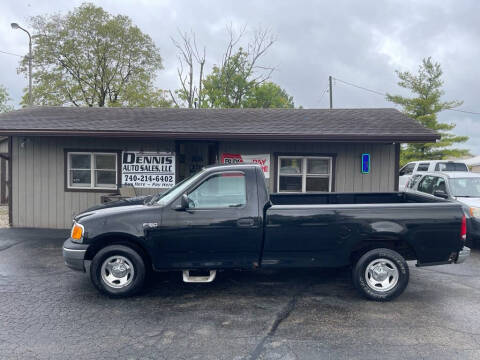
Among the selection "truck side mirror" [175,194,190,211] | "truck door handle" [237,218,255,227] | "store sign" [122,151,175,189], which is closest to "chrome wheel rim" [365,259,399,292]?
"truck door handle" [237,218,255,227]

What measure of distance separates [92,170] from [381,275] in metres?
8.25

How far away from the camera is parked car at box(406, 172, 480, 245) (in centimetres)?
808

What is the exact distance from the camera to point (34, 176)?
412 inches

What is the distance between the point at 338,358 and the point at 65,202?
9.03 meters

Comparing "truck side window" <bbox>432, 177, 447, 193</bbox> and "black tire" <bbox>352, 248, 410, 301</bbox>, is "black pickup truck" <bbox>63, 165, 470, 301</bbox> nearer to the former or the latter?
"black tire" <bbox>352, 248, 410, 301</bbox>

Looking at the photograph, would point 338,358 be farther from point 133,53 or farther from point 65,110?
point 133,53

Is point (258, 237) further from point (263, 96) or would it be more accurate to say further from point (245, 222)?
point (263, 96)

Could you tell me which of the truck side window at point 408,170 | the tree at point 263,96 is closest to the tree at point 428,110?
the truck side window at point 408,170

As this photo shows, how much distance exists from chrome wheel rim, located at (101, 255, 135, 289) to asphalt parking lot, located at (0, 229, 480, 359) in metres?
0.26

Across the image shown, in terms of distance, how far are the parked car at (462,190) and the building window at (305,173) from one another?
2.16m

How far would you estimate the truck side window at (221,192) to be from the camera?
5.22 m

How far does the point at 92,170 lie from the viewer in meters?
10.5

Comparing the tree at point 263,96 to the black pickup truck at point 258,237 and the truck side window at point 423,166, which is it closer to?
the truck side window at point 423,166

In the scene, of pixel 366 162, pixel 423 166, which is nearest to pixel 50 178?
pixel 366 162
